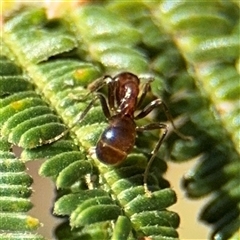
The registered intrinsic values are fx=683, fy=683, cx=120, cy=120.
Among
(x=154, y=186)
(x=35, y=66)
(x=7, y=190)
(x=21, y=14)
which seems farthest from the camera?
(x=21, y=14)

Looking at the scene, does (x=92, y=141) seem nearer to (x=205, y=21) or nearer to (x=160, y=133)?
(x=160, y=133)

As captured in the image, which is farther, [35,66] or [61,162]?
[35,66]

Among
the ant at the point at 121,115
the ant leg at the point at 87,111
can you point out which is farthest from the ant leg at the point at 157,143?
the ant leg at the point at 87,111

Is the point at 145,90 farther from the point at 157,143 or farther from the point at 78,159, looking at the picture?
the point at 78,159

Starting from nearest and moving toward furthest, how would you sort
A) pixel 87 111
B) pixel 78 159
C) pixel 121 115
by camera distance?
1. pixel 78 159
2. pixel 87 111
3. pixel 121 115

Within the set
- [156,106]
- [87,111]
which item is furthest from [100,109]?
[156,106]

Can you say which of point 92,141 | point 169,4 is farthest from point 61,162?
point 169,4

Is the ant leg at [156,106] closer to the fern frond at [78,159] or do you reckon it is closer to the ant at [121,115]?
the ant at [121,115]
